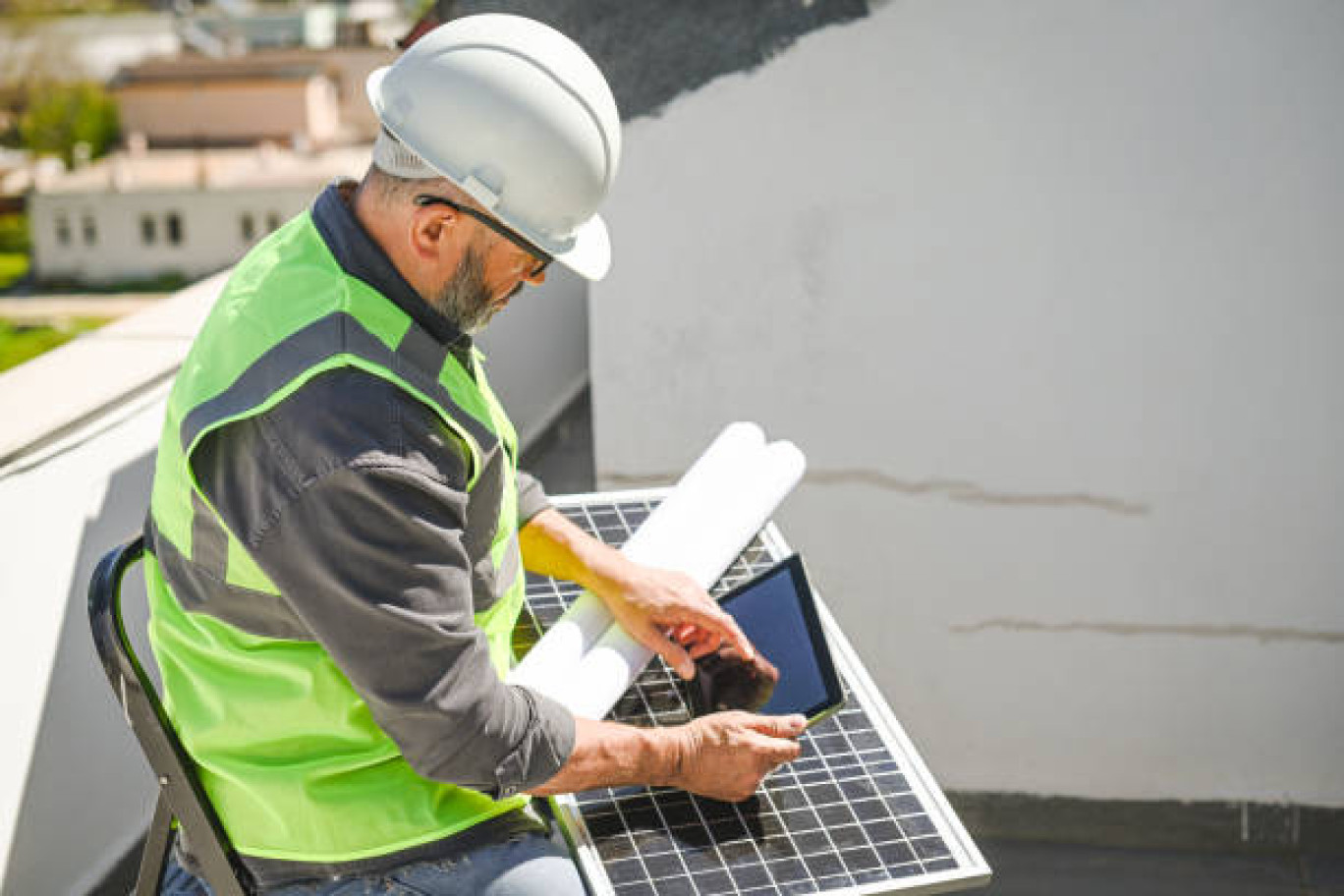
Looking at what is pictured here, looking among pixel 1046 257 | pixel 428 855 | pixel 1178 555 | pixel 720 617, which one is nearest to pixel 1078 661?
pixel 1178 555

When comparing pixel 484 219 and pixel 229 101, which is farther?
pixel 229 101

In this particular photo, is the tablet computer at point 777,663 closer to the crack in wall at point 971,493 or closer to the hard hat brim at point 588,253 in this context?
the hard hat brim at point 588,253

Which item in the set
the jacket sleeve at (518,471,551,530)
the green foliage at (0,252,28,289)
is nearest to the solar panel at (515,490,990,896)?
the jacket sleeve at (518,471,551,530)

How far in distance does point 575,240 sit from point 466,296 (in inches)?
5.9

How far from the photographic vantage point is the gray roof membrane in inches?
119

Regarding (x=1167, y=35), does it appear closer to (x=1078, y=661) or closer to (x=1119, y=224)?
(x=1119, y=224)

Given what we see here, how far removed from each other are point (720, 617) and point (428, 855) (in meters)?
0.55

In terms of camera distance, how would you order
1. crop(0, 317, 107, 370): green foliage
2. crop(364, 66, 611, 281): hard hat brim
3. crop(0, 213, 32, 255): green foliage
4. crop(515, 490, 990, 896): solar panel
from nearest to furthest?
crop(364, 66, 611, 281): hard hat brim < crop(515, 490, 990, 896): solar panel < crop(0, 317, 107, 370): green foliage < crop(0, 213, 32, 255): green foliage

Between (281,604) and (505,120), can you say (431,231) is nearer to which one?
(505,120)

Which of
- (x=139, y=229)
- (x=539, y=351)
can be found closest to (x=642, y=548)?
(x=539, y=351)

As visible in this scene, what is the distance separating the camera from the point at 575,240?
161 cm

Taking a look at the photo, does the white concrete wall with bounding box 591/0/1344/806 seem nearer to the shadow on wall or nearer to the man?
the shadow on wall

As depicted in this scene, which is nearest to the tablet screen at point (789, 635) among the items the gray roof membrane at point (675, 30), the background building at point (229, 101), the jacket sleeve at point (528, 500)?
the jacket sleeve at point (528, 500)

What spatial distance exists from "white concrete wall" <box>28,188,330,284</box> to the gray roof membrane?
1735 inches
